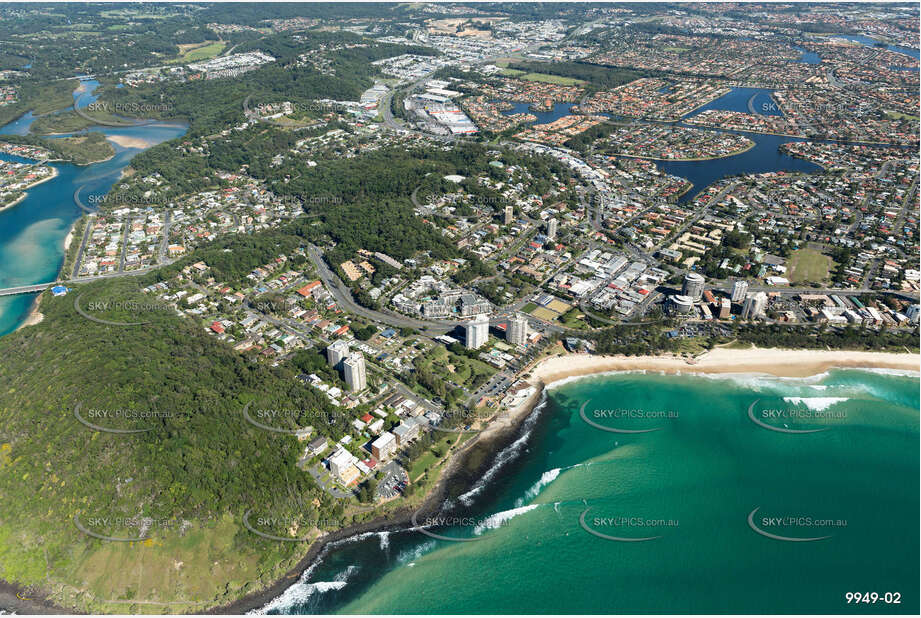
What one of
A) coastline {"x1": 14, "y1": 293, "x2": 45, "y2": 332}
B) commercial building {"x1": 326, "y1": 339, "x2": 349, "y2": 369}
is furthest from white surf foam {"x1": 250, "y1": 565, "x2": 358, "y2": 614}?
coastline {"x1": 14, "y1": 293, "x2": 45, "y2": 332}

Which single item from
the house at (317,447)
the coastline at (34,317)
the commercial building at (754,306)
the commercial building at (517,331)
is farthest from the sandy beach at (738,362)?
the coastline at (34,317)

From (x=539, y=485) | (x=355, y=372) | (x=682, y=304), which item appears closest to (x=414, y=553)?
(x=539, y=485)

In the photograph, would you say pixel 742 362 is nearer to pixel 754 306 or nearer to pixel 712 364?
pixel 712 364

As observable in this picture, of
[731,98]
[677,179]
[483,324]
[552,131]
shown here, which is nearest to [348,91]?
[552,131]

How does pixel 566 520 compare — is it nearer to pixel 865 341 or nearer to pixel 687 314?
pixel 687 314

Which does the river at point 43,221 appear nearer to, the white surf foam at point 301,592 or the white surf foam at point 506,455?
the white surf foam at point 301,592
